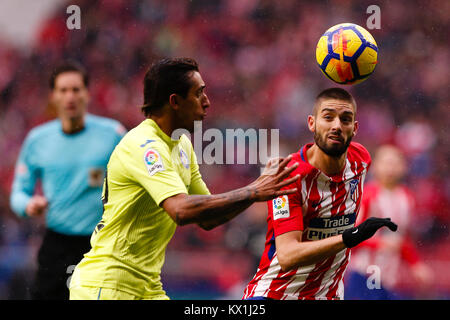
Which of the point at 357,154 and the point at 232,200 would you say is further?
the point at 357,154

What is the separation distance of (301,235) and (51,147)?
2853 millimetres

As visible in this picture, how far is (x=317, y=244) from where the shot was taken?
11.9 ft

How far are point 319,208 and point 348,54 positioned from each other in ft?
3.47

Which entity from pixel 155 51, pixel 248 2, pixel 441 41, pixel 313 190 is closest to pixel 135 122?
pixel 155 51

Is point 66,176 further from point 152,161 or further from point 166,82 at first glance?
point 152,161

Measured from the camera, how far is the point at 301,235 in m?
3.79

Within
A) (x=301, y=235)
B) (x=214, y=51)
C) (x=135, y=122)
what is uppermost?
(x=214, y=51)

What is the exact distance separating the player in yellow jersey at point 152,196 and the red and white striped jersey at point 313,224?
0.43 metres

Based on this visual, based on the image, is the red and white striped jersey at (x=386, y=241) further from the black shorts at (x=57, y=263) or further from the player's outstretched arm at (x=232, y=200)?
the player's outstretched arm at (x=232, y=200)

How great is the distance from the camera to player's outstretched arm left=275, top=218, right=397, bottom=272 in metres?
3.42

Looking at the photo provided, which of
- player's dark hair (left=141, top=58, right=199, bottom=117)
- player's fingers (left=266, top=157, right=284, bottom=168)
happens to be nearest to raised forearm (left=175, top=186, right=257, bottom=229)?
player's fingers (left=266, top=157, right=284, bottom=168)

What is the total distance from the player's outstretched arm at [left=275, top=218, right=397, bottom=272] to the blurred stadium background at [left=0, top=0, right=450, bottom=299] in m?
5.42

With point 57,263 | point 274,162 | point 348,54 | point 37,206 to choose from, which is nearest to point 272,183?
point 274,162

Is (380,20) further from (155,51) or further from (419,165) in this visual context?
(155,51)
